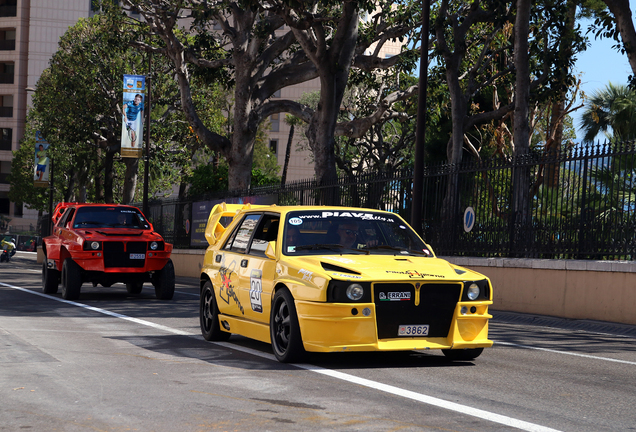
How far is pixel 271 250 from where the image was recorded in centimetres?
851

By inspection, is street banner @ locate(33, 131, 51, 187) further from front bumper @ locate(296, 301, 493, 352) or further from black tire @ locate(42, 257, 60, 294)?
front bumper @ locate(296, 301, 493, 352)

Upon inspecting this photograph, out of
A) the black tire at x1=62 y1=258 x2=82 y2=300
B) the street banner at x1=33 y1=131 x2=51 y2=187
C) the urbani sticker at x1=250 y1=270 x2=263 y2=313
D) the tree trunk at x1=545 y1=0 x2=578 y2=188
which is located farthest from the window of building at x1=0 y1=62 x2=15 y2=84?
the urbani sticker at x1=250 y1=270 x2=263 y2=313

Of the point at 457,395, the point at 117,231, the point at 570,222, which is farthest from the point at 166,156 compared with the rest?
the point at 457,395

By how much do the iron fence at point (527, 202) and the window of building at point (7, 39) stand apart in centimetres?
7163

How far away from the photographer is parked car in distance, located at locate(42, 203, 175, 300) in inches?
643

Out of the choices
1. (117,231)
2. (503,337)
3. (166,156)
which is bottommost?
(503,337)

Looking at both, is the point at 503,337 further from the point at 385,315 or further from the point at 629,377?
the point at 385,315

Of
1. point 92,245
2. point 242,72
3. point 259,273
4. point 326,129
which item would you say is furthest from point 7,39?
point 259,273

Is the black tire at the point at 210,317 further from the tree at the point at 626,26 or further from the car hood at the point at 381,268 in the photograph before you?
the tree at the point at 626,26

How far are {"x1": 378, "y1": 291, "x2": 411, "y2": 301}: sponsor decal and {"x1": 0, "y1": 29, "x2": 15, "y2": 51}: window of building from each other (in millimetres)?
84355

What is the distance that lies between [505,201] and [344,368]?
30.8 feet

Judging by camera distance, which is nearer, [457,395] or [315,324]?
[457,395]

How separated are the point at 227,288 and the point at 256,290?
2.89 ft

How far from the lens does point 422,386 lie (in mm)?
6836
